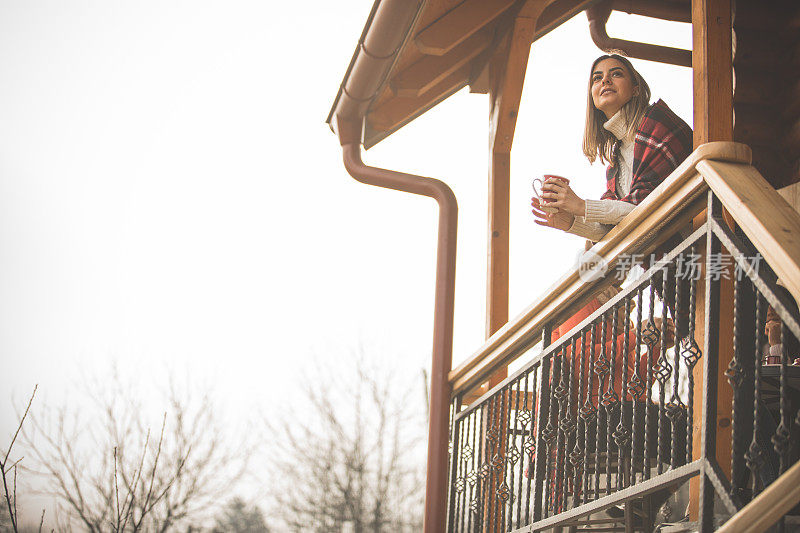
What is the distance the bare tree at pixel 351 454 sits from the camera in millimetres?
18438

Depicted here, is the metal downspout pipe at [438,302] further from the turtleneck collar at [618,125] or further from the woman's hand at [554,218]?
the turtleneck collar at [618,125]

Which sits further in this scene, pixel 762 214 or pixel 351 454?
pixel 351 454

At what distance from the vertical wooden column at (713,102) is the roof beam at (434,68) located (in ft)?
9.31

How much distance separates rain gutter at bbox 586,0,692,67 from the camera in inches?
260

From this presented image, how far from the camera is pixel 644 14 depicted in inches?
264

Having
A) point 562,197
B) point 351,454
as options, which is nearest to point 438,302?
point 562,197

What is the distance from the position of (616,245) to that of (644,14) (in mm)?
4643

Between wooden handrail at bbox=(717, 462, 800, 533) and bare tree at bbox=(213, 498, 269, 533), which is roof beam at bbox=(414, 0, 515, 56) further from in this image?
bare tree at bbox=(213, 498, 269, 533)

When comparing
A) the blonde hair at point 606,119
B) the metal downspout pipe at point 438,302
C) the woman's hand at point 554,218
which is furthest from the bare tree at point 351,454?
the woman's hand at point 554,218

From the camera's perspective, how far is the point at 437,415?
14.4 feet

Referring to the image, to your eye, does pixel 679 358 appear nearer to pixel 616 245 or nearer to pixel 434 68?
pixel 616 245

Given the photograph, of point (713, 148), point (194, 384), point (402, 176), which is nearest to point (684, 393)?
point (713, 148)

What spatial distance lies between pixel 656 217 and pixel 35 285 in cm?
1876

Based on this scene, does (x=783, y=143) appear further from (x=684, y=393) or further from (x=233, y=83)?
(x=233, y=83)
